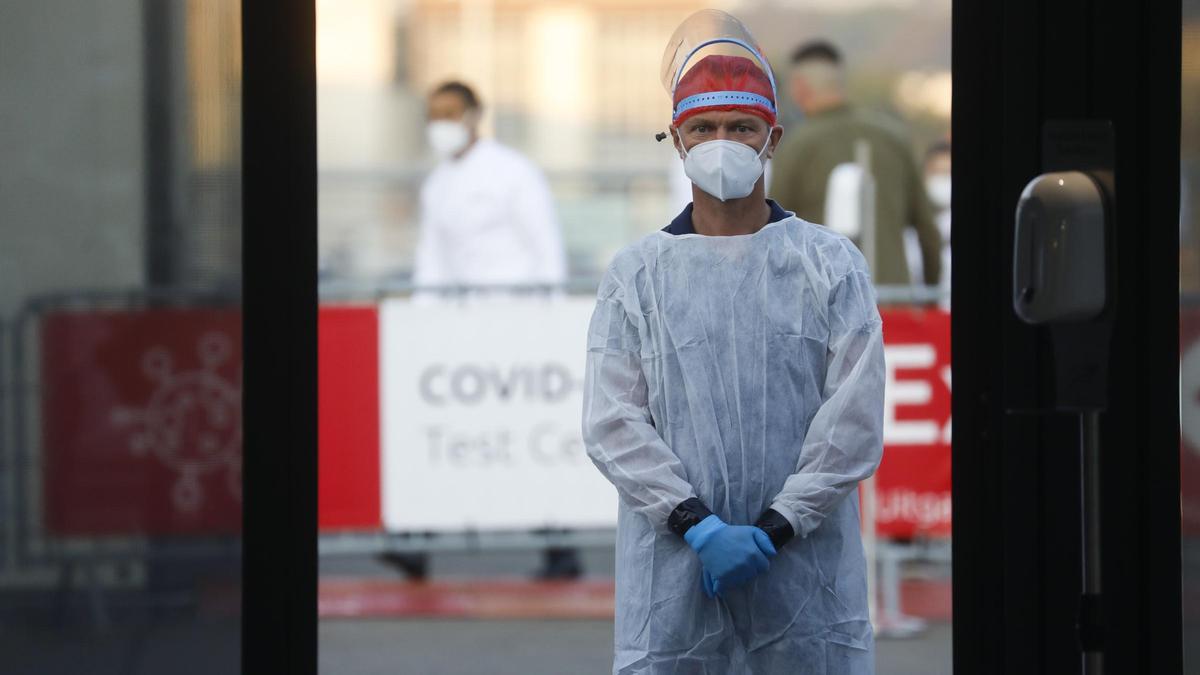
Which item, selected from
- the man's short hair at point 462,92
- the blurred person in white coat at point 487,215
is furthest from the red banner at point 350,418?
the man's short hair at point 462,92

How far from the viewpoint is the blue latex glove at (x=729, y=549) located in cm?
305

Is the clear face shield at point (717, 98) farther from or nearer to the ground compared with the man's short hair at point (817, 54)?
nearer to the ground

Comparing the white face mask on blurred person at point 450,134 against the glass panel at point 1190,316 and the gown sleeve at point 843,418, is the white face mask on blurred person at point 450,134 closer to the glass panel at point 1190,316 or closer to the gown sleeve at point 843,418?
the glass panel at point 1190,316

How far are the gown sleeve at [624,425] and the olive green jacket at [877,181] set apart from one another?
4274 mm

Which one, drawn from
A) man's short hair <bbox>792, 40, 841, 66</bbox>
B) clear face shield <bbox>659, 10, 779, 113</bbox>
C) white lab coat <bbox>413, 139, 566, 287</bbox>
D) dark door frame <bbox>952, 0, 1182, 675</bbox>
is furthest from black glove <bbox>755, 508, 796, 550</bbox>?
white lab coat <bbox>413, 139, 566, 287</bbox>

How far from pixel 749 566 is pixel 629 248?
64 cm

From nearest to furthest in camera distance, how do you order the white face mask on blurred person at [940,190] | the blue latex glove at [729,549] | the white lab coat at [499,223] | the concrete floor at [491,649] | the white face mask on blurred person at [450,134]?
the blue latex glove at [729,549] → the concrete floor at [491,649] → the white lab coat at [499,223] → the white face mask on blurred person at [450,134] → the white face mask on blurred person at [940,190]

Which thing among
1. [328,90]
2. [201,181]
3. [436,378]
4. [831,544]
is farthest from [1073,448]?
[328,90]

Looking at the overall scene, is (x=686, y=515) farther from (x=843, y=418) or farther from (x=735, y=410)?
(x=843, y=418)

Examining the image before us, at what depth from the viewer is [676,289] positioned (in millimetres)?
3283

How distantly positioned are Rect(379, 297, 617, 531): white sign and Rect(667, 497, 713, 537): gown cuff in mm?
4346

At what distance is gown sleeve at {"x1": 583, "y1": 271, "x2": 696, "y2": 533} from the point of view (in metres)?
3.17

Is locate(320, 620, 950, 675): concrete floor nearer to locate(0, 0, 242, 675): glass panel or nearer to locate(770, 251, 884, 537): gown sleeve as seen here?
locate(0, 0, 242, 675): glass panel

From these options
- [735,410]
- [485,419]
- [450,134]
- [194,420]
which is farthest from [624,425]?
[450,134]
